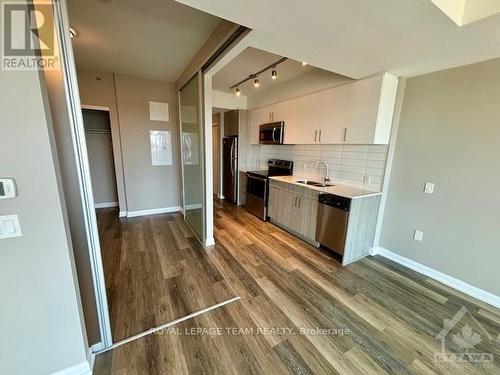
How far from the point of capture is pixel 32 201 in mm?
1049

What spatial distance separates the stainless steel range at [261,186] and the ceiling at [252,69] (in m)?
1.58

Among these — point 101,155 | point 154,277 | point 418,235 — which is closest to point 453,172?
point 418,235

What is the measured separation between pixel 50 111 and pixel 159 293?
5.95 feet

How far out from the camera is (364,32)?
1600 mm

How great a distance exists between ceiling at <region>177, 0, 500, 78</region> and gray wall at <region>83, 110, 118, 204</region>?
4305 mm

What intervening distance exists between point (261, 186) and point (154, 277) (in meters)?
2.44

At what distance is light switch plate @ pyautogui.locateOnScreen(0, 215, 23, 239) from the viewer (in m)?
1.01

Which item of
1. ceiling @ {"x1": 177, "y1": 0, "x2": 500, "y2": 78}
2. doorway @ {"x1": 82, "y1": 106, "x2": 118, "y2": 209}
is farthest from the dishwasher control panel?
doorway @ {"x1": 82, "y1": 106, "x2": 118, "y2": 209}

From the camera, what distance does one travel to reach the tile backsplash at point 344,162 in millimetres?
2844

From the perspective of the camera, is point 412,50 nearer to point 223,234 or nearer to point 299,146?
point 299,146

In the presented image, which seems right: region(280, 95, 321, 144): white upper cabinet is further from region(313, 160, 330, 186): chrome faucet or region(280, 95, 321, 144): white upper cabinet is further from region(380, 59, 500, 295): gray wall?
region(380, 59, 500, 295): gray wall

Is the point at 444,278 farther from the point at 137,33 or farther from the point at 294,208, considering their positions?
the point at 137,33

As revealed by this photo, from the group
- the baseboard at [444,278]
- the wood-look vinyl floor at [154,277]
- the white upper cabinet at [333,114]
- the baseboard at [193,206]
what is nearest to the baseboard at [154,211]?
the wood-look vinyl floor at [154,277]

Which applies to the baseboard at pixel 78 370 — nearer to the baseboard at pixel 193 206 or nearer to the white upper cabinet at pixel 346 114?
the baseboard at pixel 193 206
